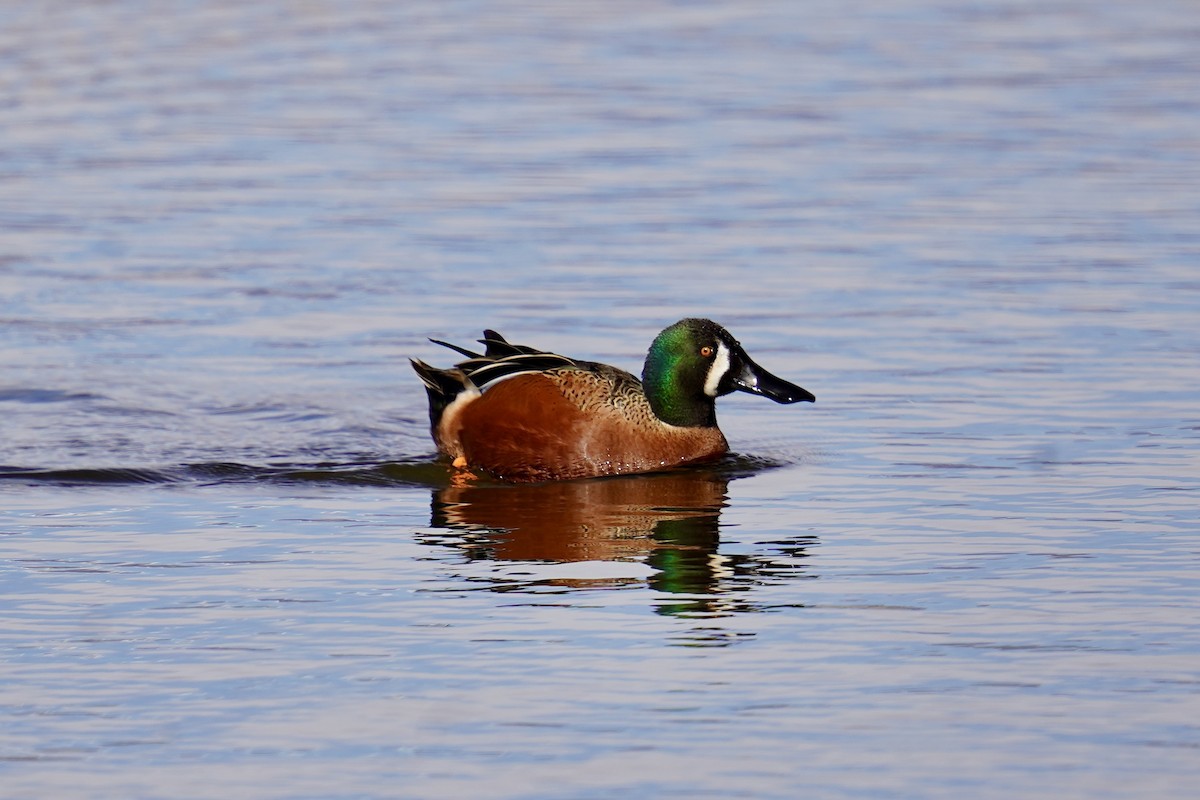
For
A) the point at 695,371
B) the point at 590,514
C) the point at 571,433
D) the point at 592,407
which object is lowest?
the point at 590,514

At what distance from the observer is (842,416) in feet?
34.9

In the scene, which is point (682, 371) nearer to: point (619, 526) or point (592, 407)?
point (592, 407)

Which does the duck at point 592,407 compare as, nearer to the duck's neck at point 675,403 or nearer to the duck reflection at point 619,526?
the duck's neck at point 675,403

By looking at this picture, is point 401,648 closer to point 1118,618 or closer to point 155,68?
point 1118,618

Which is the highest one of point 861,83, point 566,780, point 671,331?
point 861,83

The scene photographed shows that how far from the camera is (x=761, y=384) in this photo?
10203 mm

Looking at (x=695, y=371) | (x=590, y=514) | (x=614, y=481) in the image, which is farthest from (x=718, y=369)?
(x=590, y=514)

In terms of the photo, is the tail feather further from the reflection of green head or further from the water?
the reflection of green head

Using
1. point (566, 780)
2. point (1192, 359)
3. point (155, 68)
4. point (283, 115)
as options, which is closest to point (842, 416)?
point (1192, 359)

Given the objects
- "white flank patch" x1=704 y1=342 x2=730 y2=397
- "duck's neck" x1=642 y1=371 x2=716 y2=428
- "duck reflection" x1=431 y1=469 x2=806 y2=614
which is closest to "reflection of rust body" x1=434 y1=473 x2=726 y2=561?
"duck reflection" x1=431 y1=469 x2=806 y2=614

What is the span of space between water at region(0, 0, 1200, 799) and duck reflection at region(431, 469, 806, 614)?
0.03 m

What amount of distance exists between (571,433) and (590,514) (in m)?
0.95

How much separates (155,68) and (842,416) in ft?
42.1

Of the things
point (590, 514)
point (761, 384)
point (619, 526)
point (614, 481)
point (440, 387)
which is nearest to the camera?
point (619, 526)
